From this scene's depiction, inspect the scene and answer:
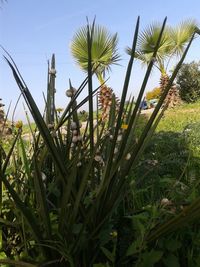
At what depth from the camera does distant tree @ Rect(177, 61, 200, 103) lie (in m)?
18.9

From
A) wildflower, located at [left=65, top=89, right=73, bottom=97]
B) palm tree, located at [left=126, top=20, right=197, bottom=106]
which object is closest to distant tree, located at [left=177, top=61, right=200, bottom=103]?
palm tree, located at [left=126, top=20, right=197, bottom=106]

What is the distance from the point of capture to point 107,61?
41.6 ft

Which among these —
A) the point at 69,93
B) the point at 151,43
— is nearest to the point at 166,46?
the point at 151,43

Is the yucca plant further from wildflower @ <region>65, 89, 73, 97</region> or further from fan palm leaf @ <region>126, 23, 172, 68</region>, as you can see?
fan palm leaf @ <region>126, 23, 172, 68</region>

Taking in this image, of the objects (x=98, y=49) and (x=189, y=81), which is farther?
(x=189, y=81)

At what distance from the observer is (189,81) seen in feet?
62.6

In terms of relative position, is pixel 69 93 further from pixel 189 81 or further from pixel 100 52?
pixel 189 81

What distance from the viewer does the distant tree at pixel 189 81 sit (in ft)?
62.0

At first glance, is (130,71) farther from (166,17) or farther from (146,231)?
(146,231)

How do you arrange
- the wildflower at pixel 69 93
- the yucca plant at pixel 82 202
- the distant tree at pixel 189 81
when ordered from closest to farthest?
the yucca plant at pixel 82 202
the wildflower at pixel 69 93
the distant tree at pixel 189 81

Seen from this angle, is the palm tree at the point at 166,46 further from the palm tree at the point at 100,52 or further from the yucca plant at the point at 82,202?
the yucca plant at the point at 82,202

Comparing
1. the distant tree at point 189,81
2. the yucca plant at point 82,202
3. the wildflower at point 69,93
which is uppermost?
the distant tree at point 189,81

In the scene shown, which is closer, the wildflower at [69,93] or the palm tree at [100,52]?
the wildflower at [69,93]

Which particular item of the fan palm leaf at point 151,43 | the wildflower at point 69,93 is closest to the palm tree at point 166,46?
the fan palm leaf at point 151,43
